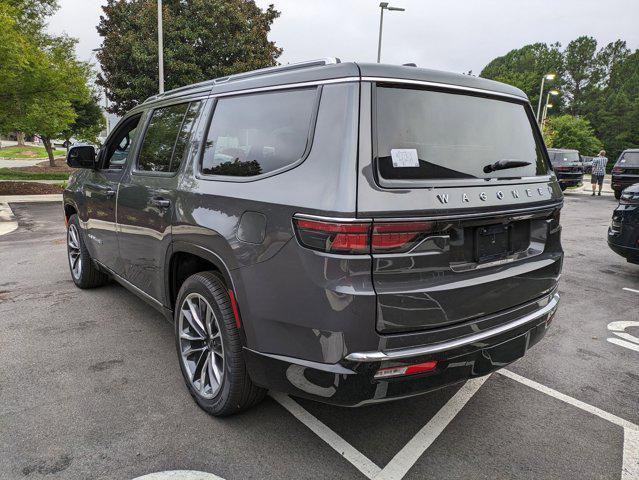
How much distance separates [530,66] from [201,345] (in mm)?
103527

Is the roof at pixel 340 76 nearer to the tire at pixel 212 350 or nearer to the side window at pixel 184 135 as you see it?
the side window at pixel 184 135

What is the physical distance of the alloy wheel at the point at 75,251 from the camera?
505cm

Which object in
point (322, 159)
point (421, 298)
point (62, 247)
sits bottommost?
point (62, 247)

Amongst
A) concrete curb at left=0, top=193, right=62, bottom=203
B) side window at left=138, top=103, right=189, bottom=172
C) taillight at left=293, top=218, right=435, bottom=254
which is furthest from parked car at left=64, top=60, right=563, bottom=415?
concrete curb at left=0, top=193, right=62, bottom=203

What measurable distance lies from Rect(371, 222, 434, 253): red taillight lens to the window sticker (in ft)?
0.95

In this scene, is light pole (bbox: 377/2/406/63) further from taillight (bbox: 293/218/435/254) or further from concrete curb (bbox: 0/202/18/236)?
taillight (bbox: 293/218/435/254)

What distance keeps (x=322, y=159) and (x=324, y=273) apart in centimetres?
51

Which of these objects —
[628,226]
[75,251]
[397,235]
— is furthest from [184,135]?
[628,226]

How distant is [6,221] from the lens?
9469mm

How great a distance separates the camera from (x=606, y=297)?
5434mm

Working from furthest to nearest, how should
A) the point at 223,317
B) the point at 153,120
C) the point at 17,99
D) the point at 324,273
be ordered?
the point at 17,99, the point at 153,120, the point at 223,317, the point at 324,273

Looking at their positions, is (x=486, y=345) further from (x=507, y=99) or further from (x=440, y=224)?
(x=507, y=99)

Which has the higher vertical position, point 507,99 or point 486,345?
point 507,99

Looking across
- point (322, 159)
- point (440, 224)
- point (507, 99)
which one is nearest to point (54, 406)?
point (322, 159)
